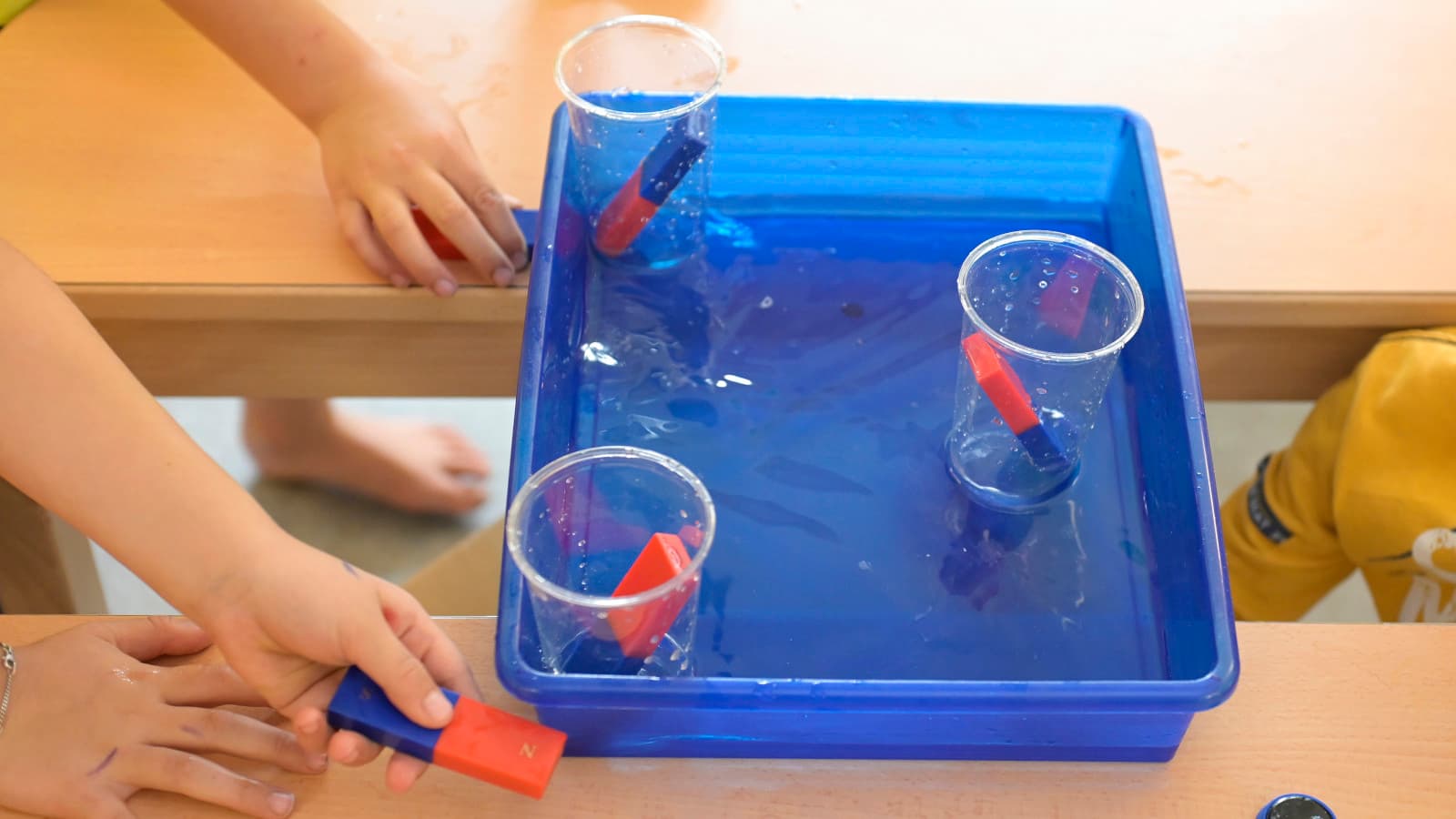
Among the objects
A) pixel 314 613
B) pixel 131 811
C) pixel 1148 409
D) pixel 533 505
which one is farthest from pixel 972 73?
pixel 131 811

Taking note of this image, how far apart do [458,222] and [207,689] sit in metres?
0.35

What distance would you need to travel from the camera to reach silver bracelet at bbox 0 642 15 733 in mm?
617

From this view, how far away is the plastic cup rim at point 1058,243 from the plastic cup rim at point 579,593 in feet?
0.62

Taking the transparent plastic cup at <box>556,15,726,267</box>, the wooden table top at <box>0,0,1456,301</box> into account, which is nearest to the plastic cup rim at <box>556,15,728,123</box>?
the transparent plastic cup at <box>556,15,726,267</box>

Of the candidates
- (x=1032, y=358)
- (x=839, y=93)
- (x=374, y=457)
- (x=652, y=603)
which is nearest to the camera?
(x=652, y=603)

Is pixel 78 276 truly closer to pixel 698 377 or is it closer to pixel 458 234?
pixel 458 234

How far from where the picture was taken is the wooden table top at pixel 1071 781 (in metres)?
0.59

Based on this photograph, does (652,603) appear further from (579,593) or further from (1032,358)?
(1032,358)

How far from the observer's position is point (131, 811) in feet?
1.92

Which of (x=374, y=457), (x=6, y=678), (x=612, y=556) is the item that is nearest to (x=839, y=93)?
(x=612, y=556)

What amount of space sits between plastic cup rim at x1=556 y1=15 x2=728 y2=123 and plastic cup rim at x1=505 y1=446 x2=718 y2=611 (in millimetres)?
253

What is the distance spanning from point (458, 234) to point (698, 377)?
0.20m

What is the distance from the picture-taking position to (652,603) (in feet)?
1.80

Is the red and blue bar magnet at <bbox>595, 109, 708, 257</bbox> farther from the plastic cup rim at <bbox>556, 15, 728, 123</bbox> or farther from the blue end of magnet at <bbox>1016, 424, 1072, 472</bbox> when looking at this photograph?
the blue end of magnet at <bbox>1016, 424, 1072, 472</bbox>
